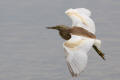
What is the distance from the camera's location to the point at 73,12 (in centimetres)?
2200

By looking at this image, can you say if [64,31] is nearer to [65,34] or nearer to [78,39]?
[65,34]

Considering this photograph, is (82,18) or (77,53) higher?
(77,53)

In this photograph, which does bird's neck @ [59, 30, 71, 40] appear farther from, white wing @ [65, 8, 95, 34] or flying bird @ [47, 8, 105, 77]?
white wing @ [65, 8, 95, 34]

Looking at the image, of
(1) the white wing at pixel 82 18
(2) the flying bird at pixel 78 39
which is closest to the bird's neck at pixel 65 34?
(2) the flying bird at pixel 78 39

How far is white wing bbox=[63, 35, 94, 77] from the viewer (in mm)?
15914

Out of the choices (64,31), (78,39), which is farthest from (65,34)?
(78,39)

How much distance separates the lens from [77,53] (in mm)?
16609

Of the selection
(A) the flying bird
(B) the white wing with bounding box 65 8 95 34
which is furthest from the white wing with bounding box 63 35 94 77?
(B) the white wing with bounding box 65 8 95 34

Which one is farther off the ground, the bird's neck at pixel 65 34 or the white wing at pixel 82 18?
the bird's neck at pixel 65 34

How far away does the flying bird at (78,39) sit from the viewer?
633 inches

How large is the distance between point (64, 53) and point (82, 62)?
1.03m

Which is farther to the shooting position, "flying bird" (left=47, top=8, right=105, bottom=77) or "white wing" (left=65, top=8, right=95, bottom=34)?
"white wing" (left=65, top=8, right=95, bottom=34)

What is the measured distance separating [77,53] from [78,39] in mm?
1376

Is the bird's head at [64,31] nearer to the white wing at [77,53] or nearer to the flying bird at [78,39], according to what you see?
the flying bird at [78,39]
